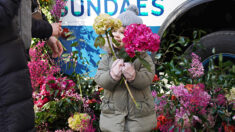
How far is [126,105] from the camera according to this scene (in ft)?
4.79

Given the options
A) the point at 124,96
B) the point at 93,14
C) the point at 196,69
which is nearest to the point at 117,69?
the point at 124,96

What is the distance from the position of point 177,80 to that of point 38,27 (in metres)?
1.51

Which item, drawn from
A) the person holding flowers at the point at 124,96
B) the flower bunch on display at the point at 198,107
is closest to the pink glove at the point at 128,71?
the person holding flowers at the point at 124,96

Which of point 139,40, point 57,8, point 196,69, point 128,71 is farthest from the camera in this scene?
point 57,8

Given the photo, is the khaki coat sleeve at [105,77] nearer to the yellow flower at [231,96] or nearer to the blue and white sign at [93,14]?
the yellow flower at [231,96]

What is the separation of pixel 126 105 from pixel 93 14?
1639mm

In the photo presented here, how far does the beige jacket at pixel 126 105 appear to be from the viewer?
1422 mm

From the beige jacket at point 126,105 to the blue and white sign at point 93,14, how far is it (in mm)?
1238

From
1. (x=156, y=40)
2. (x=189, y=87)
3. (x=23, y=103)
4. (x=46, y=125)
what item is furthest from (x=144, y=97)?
(x=46, y=125)

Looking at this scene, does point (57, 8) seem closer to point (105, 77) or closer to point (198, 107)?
point (105, 77)

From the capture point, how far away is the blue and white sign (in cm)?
268

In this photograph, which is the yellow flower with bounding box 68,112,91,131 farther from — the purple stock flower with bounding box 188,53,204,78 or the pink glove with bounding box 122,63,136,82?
the purple stock flower with bounding box 188,53,204,78

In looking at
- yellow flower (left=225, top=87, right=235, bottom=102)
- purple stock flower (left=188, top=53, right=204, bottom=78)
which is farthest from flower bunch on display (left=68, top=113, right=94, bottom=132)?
yellow flower (left=225, top=87, right=235, bottom=102)

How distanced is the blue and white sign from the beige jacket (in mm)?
1238
